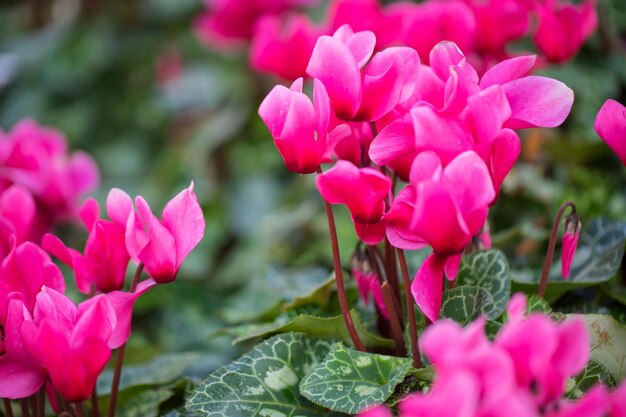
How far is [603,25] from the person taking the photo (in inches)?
66.5

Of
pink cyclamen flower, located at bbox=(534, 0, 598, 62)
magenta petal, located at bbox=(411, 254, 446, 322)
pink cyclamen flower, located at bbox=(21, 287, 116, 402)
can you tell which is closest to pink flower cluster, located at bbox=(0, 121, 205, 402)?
pink cyclamen flower, located at bbox=(21, 287, 116, 402)

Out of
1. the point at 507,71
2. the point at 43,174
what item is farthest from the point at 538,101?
the point at 43,174

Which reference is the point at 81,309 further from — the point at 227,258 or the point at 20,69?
the point at 20,69

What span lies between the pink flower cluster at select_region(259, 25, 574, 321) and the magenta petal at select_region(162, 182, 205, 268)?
0.11 metres

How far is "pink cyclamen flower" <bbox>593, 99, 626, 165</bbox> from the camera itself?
2.38ft

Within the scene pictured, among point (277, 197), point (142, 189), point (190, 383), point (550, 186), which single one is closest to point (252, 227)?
point (277, 197)

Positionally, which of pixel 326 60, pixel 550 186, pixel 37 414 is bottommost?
pixel 550 186

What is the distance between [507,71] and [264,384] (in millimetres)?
403

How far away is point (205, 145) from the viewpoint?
2322mm

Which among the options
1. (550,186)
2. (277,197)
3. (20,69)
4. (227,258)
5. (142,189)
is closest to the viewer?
(550,186)

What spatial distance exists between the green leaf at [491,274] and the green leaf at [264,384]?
0.60 feet

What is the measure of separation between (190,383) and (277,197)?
135 cm

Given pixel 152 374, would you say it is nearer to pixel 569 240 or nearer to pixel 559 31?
pixel 569 240

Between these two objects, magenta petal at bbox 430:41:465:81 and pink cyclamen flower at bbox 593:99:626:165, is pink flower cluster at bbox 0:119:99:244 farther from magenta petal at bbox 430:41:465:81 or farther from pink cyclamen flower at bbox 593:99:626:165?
pink cyclamen flower at bbox 593:99:626:165
